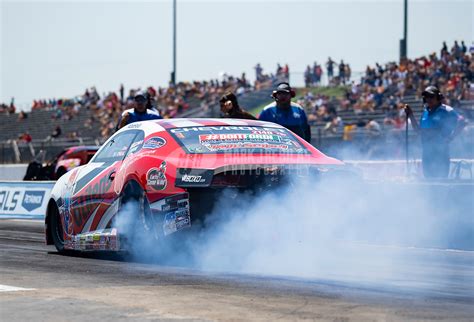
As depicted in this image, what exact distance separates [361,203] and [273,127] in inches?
47.4

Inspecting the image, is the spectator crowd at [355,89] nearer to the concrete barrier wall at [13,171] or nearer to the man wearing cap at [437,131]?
the concrete barrier wall at [13,171]

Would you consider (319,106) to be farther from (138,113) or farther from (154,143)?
(154,143)

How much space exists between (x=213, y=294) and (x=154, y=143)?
9.80 ft

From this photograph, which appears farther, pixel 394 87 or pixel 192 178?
pixel 394 87

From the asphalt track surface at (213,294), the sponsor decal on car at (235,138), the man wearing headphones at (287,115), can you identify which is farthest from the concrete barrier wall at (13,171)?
the sponsor decal on car at (235,138)

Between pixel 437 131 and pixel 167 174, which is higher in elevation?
pixel 437 131

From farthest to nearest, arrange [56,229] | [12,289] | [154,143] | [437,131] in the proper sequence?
[437,131] → [56,229] → [154,143] → [12,289]

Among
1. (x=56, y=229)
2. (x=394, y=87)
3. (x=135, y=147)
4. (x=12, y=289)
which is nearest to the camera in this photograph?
(x=12, y=289)

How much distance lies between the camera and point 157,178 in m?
9.59

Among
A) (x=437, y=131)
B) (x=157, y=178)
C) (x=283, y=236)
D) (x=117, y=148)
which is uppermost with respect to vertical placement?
(x=437, y=131)

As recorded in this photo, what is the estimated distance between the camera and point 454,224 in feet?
38.7

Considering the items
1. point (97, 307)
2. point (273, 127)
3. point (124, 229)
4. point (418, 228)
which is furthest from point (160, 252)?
point (418, 228)

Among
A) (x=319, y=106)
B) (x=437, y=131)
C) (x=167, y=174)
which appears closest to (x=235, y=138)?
(x=167, y=174)

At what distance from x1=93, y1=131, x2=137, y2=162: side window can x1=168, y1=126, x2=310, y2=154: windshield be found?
64 centimetres
